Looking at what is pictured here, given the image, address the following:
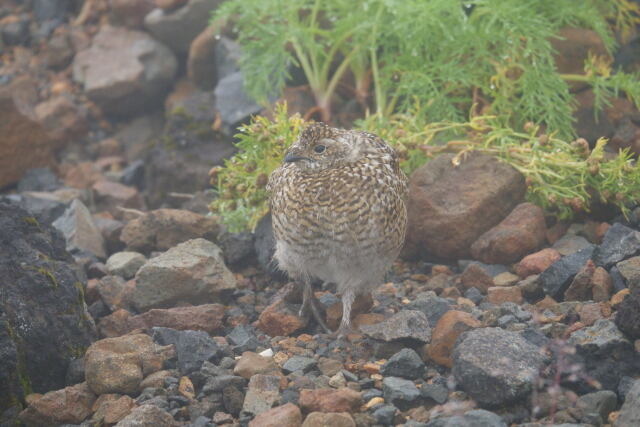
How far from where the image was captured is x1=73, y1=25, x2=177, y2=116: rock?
10211mm

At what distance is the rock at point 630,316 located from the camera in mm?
4238

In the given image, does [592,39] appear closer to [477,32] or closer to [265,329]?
[477,32]

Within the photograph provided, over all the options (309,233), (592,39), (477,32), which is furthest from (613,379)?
(592,39)

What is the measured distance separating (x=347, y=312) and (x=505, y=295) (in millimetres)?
1151

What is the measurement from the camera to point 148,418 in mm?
4113

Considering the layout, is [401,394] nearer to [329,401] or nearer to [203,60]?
[329,401]

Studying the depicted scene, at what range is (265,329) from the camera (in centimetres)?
554

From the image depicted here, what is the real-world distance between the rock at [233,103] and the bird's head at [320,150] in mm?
3072

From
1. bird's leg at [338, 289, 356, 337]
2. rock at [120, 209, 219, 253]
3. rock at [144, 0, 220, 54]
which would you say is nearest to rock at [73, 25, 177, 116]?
rock at [144, 0, 220, 54]

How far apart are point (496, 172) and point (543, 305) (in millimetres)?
1472

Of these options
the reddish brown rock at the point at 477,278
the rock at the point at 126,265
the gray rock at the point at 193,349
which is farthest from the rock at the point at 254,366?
the rock at the point at 126,265

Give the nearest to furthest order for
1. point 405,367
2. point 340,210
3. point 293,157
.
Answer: point 405,367
point 340,210
point 293,157

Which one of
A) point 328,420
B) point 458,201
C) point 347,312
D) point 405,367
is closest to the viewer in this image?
point 328,420

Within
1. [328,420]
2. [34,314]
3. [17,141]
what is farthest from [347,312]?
[17,141]
